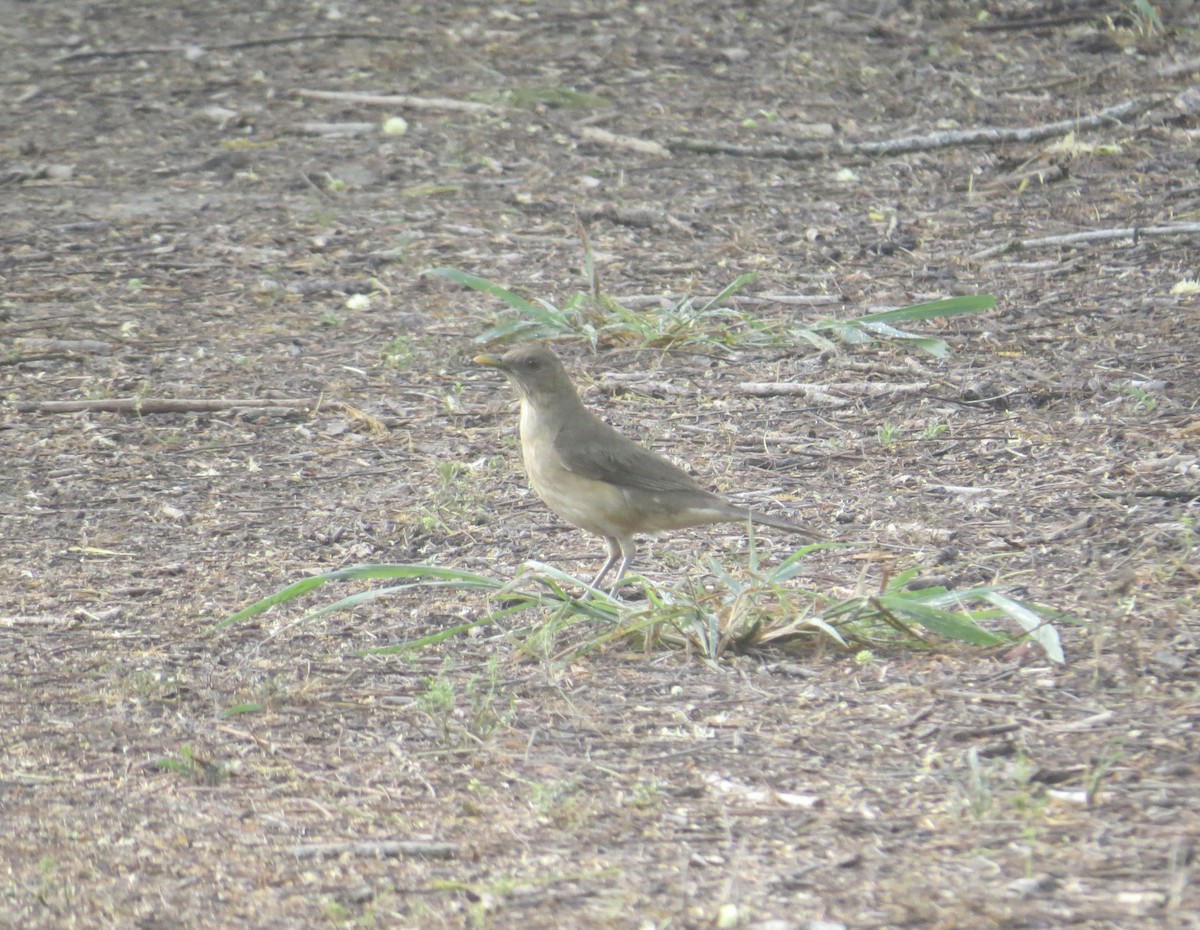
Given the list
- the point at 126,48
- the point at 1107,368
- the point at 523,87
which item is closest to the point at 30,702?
the point at 1107,368

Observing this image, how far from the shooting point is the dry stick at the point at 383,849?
3.59 m

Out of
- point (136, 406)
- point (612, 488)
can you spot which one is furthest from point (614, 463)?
point (136, 406)

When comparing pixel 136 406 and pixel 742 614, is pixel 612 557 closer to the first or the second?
pixel 742 614

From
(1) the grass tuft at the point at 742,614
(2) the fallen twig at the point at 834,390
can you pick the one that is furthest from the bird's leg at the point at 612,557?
(2) the fallen twig at the point at 834,390

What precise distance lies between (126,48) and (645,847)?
9889 mm

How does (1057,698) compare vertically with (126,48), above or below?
above

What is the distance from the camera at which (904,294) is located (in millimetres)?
7844

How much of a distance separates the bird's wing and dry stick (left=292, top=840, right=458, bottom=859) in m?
1.89

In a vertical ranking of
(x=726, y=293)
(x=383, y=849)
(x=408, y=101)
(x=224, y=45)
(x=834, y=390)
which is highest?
(x=383, y=849)

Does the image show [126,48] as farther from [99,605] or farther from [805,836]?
[805,836]

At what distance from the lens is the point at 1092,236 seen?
8195 mm

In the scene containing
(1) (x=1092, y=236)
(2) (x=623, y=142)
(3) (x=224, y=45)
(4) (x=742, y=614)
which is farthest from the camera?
(3) (x=224, y=45)

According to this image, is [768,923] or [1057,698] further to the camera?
[1057,698]

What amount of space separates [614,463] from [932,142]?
5.16m
